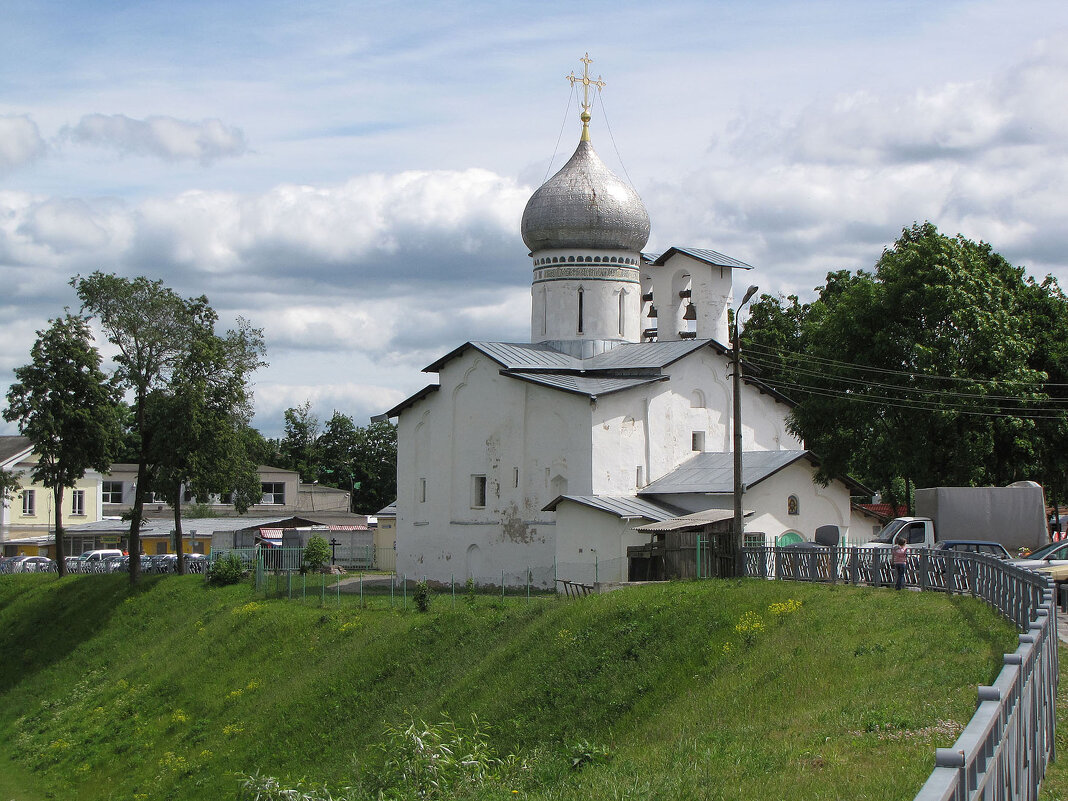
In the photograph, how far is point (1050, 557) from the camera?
952 inches

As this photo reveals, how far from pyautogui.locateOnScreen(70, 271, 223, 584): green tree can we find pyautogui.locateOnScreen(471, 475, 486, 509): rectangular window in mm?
11073

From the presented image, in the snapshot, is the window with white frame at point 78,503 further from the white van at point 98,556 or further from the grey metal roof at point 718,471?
the grey metal roof at point 718,471

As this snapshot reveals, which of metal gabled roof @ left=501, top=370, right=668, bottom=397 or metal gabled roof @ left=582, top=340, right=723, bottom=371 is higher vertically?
metal gabled roof @ left=582, top=340, right=723, bottom=371

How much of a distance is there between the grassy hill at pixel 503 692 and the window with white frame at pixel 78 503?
22909mm

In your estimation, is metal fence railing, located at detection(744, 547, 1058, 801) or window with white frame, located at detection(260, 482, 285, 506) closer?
metal fence railing, located at detection(744, 547, 1058, 801)

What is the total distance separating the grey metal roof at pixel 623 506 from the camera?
33875 mm

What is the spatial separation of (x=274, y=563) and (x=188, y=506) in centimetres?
3182

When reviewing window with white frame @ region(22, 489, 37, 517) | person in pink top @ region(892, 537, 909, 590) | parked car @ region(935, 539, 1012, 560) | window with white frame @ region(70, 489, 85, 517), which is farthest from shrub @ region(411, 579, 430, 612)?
window with white frame @ region(70, 489, 85, 517)

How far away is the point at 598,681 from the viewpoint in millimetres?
21859

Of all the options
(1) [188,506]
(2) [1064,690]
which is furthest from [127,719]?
(1) [188,506]

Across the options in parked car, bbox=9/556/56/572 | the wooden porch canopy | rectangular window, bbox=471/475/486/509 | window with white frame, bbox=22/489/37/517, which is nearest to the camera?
the wooden porch canopy

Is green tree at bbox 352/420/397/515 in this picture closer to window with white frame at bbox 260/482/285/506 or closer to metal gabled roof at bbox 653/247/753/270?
window with white frame at bbox 260/482/285/506

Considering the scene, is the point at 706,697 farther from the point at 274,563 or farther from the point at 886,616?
the point at 274,563

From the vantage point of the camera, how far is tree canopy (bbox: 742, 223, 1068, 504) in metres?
35.2
